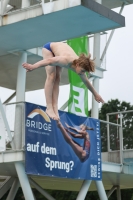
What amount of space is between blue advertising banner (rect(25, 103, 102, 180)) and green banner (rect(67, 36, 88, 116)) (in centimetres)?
46

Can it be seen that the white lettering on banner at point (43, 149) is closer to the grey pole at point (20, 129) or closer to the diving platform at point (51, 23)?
the grey pole at point (20, 129)

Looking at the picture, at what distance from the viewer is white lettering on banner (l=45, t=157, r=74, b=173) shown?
21312 mm

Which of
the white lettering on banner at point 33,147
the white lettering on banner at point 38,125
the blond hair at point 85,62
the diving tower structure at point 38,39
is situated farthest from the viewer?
the white lettering on banner at point 38,125

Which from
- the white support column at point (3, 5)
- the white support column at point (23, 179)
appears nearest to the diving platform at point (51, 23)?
the white support column at point (3, 5)

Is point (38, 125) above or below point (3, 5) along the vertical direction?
below

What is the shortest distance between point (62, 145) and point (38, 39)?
3734 millimetres

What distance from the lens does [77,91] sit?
23500 mm

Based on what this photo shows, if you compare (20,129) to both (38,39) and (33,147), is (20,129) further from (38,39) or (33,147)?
(38,39)

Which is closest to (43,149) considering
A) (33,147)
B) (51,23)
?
(33,147)

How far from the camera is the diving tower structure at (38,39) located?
1803 cm

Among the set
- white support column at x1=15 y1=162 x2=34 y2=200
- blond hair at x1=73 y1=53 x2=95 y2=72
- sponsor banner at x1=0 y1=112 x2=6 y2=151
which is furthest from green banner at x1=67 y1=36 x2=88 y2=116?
blond hair at x1=73 y1=53 x2=95 y2=72

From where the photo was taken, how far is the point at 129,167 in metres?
25.6

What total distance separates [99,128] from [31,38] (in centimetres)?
518

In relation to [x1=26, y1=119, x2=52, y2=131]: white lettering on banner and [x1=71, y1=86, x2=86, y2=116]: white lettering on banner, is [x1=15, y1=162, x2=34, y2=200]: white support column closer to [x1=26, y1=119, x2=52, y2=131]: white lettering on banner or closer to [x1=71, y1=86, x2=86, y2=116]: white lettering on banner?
[x1=26, y1=119, x2=52, y2=131]: white lettering on banner
